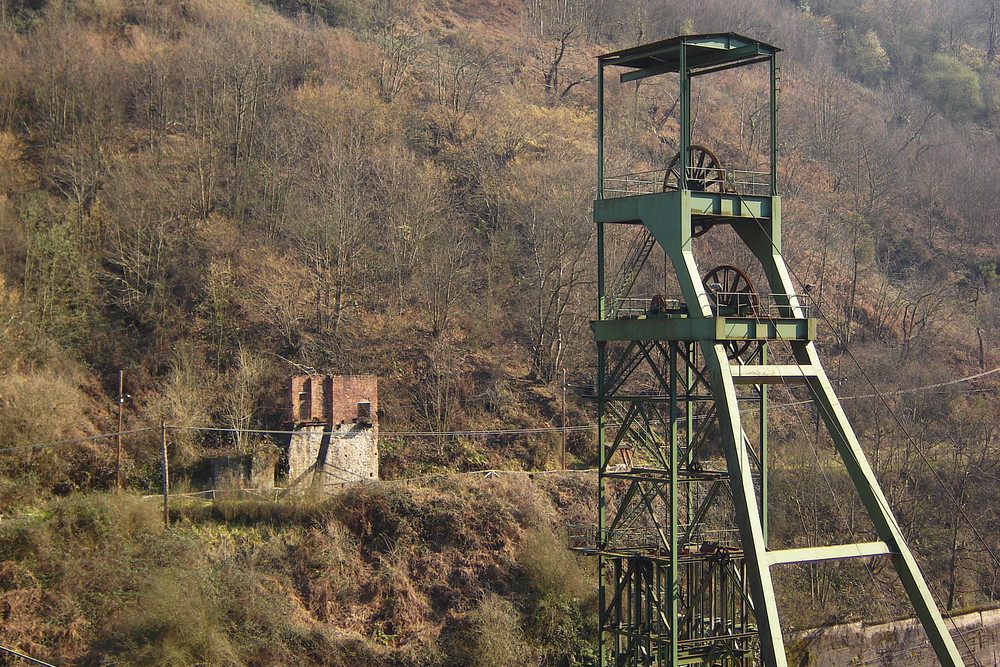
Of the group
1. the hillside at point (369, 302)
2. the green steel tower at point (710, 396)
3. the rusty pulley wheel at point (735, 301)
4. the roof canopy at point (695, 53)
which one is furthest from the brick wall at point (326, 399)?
the roof canopy at point (695, 53)

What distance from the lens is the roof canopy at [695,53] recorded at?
1956 cm

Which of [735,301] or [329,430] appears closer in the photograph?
[735,301]

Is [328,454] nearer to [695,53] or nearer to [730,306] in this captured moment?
[730,306]

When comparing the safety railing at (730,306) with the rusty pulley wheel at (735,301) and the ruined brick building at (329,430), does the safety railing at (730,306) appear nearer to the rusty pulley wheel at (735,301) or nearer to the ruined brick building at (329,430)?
the rusty pulley wheel at (735,301)

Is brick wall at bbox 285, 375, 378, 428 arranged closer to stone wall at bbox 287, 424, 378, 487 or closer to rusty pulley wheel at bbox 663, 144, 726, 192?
stone wall at bbox 287, 424, 378, 487

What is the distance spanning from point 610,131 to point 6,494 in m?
30.0

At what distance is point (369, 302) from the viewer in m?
35.7

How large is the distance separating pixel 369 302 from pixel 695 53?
17751 millimetres

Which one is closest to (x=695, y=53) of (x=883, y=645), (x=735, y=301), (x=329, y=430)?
(x=735, y=301)

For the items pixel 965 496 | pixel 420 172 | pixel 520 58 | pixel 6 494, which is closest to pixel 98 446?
pixel 6 494

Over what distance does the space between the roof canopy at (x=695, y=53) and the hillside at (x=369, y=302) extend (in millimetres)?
11564

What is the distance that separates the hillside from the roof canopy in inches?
455

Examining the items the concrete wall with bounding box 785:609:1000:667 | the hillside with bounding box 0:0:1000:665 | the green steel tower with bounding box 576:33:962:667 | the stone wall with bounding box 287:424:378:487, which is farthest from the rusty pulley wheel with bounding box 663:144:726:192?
the concrete wall with bounding box 785:609:1000:667

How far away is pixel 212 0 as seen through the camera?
46.0 metres
